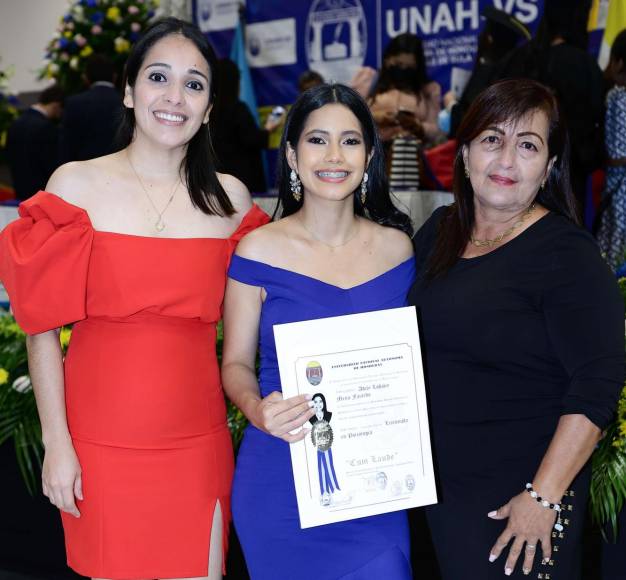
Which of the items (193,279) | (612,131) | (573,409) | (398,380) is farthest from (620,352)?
(612,131)

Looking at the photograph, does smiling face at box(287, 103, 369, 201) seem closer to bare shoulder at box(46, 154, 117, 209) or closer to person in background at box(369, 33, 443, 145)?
bare shoulder at box(46, 154, 117, 209)

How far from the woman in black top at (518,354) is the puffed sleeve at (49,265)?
2.84 feet

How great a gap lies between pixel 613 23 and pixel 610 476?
12.3 feet

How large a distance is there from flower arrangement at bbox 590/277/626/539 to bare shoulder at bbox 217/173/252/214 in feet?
4.49

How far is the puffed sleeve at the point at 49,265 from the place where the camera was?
2.09m

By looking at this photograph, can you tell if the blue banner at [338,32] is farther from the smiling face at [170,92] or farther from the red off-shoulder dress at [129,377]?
the red off-shoulder dress at [129,377]

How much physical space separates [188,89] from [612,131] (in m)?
3.40

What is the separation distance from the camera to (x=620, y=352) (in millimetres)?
1900

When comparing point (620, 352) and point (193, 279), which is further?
point (193, 279)

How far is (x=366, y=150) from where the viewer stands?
2279 millimetres

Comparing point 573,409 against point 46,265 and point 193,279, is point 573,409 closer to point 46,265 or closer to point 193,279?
point 193,279

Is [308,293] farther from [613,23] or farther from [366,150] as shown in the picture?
[613,23]

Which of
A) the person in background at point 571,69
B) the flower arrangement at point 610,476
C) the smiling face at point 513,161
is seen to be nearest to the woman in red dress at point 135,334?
the smiling face at point 513,161

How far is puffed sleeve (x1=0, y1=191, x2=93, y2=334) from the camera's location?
2088mm
